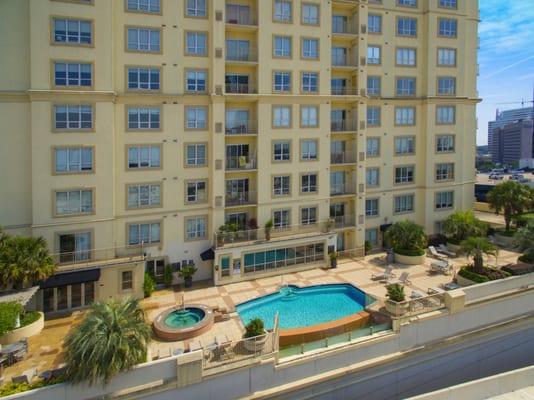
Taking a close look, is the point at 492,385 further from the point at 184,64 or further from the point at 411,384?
the point at 184,64

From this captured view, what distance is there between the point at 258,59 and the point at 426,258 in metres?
20.6

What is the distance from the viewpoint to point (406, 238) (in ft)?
94.9

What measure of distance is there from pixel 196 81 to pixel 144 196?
870 cm

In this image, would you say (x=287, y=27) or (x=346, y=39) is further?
(x=346, y=39)

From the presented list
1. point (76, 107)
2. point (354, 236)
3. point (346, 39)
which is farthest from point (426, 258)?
point (76, 107)

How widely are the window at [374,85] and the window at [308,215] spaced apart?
11.8 meters

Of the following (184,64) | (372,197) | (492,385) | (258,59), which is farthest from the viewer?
(372,197)

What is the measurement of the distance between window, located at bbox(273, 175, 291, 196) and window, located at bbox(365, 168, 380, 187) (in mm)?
8256

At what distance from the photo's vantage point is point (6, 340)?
1697 centimetres

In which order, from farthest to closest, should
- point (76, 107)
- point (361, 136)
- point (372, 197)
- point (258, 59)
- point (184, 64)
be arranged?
A: point (372, 197), point (361, 136), point (258, 59), point (184, 64), point (76, 107)

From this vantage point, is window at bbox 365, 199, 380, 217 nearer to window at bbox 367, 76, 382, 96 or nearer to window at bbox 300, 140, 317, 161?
window at bbox 300, 140, 317, 161

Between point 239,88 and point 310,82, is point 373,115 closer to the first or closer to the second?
point 310,82

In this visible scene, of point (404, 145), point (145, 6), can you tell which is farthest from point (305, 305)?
point (145, 6)

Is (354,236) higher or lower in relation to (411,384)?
higher
